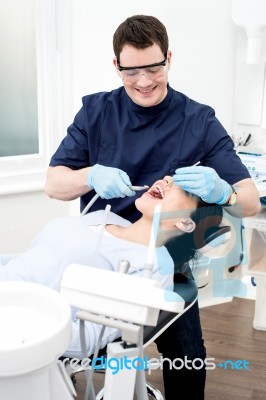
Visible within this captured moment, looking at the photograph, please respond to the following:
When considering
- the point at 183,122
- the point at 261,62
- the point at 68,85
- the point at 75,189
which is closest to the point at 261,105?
the point at 261,62

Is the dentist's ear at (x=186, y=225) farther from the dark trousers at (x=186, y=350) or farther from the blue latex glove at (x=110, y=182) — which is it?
the dark trousers at (x=186, y=350)

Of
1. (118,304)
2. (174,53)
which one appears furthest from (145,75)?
(174,53)

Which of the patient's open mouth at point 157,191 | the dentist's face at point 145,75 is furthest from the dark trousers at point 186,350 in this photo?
the dentist's face at point 145,75

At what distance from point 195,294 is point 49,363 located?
56 cm

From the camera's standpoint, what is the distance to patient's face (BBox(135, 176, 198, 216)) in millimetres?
1529

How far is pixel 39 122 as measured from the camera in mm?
2768

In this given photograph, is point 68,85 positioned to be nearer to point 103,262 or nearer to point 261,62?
point 261,62

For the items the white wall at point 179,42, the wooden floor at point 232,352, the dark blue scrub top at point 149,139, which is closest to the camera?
the dark blue scrub top at point 149,139

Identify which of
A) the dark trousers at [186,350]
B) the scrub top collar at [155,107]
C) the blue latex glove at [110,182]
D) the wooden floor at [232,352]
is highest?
the scrub top collar at [155,107]

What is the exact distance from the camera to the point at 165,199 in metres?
1.54

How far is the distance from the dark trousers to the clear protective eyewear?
651mm

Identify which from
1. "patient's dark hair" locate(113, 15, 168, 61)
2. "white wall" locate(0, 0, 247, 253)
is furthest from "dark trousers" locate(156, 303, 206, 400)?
"white wall" locate(0, 0, 247, 253)

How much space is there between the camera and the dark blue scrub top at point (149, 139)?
1613mm

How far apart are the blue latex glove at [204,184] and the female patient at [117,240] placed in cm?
7
